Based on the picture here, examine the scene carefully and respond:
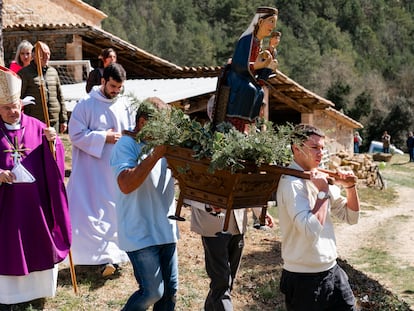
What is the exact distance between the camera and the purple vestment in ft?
15.8

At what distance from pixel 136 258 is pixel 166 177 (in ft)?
1.89

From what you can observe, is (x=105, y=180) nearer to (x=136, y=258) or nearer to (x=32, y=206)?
(x=32, y=206)

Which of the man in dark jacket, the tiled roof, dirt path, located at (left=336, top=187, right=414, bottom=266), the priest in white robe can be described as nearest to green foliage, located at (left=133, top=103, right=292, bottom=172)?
the priest in white robe

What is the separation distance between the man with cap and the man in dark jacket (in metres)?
1.80

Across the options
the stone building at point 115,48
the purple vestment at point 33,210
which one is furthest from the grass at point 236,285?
the stone building at point 115,48

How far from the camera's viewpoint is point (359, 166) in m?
20.2

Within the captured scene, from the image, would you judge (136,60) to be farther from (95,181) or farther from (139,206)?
(139,206)

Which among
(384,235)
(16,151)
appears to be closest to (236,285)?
(16,151)

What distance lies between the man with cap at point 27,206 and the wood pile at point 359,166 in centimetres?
1522

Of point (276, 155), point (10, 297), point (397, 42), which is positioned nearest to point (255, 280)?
point (10, 297)

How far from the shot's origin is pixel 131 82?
1435 centimetres

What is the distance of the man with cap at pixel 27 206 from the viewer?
4809 millimetres

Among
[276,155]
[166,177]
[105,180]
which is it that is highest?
[276,155]

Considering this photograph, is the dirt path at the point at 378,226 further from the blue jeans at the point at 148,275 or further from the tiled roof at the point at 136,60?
the blue jeans at the point at 148,275
